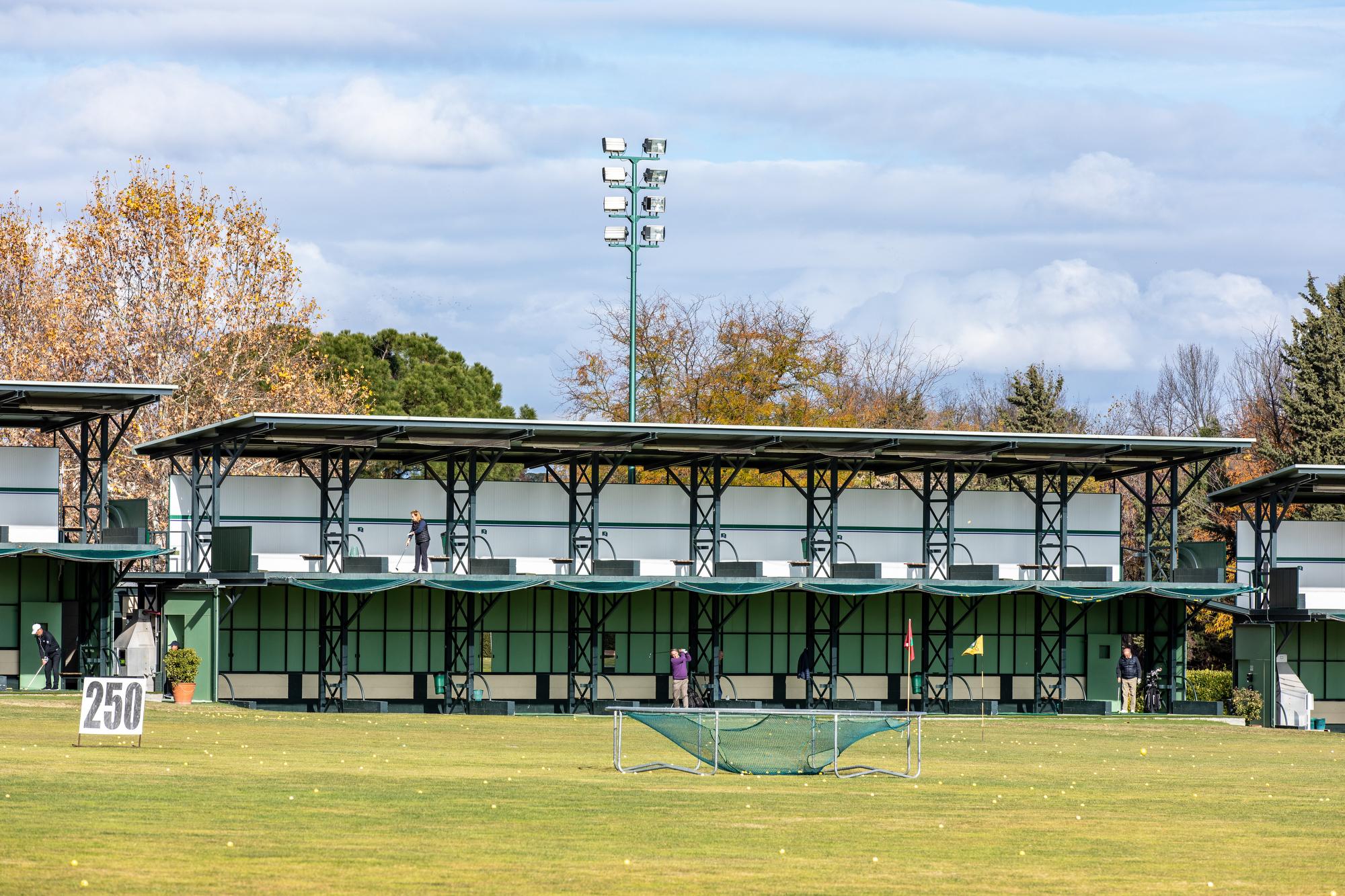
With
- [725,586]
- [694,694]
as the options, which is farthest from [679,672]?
[694,694]

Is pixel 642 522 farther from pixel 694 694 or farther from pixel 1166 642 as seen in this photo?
pixel 1166 642

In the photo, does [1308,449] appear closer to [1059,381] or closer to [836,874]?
[1059,381]

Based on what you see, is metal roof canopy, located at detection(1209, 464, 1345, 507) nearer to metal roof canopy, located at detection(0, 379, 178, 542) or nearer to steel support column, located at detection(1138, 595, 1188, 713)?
steel support column, located at detection(1138, 595, 1188, 713)

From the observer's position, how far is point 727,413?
69812mm

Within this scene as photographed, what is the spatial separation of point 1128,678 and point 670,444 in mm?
12858

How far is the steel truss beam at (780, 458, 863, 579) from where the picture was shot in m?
47.0

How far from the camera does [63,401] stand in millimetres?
42031

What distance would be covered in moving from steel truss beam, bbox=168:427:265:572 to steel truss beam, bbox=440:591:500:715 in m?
6.02

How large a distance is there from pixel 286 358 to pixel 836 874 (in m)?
44.9

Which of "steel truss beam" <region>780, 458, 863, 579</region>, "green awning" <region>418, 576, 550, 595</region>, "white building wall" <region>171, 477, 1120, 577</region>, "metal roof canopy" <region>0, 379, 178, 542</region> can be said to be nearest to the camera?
"metal roof canopy" <region>0, 379, 178, 542</region>

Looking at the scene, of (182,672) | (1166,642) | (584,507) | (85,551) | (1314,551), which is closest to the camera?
(182,672)

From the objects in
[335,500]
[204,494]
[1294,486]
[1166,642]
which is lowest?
[1166,642]

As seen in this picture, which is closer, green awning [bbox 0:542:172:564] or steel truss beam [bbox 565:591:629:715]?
green awning [bbox 0:542:172:564]

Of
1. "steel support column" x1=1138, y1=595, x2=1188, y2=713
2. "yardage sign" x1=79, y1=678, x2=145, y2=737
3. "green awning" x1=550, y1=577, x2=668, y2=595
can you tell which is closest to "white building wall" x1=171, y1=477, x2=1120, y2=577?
"steel support column" x1=1138, y1=595, x2=1188, y2=713
